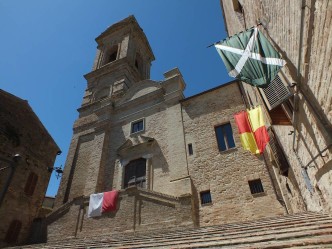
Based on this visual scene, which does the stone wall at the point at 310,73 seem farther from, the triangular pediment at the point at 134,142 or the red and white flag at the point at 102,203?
the triangular pediment at the point at 134,142

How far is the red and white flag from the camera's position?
38.6ft

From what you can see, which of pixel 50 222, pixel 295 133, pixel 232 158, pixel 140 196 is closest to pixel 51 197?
pixel 50 222

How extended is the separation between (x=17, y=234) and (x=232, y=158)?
12748 millimetres

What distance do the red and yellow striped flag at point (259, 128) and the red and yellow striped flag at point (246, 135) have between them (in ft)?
1.28

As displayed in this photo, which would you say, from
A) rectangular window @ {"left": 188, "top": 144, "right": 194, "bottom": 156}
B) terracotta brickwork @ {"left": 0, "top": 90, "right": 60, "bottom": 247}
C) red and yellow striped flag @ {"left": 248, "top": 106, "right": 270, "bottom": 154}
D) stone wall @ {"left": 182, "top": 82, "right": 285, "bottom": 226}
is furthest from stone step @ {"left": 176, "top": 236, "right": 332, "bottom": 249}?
terracotta brickwork @ {"left": 0, "top": 90, "right": 60, "bottom": 247}

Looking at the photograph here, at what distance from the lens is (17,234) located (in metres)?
13.4

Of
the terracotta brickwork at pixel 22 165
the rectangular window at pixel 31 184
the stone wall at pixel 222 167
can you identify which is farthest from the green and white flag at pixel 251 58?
the rectangular window at pixel 31 184

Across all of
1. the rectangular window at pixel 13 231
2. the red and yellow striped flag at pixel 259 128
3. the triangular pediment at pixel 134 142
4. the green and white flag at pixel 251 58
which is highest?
the triangular pediment at pixel 134 142

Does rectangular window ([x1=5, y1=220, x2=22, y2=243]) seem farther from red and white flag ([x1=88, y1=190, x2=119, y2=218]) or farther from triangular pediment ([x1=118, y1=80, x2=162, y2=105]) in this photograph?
triangular pediment ([x1=118, y1=80, x2=162, y2=105])

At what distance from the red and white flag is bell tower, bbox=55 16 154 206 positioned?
1.91 metres

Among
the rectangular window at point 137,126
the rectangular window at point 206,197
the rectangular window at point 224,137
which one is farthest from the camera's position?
the rectangular window at point 137,126

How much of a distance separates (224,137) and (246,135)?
2676 millimetres

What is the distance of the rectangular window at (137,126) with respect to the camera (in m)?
16.4

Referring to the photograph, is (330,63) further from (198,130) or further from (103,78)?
(103,78)
